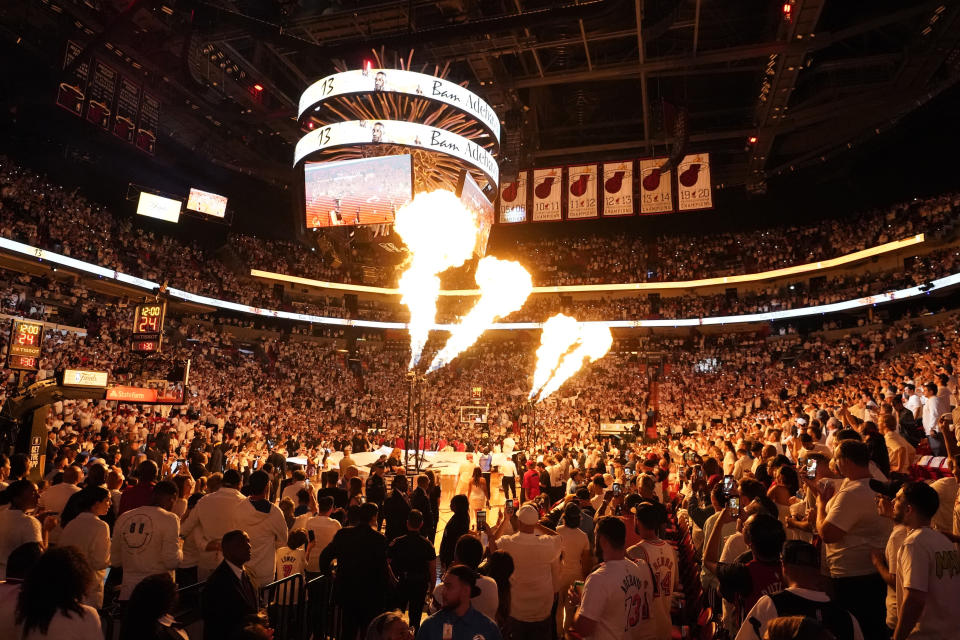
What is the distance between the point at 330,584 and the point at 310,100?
1082cm

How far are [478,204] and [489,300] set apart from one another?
28158 mm

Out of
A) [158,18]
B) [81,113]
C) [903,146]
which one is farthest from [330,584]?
[903,146]

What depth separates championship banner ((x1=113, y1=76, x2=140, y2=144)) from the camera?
21.5m

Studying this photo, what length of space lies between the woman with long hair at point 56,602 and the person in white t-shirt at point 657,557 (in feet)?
12.6

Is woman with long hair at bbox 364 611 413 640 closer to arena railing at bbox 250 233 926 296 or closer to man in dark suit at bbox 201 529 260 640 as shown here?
man in dark suit at bbox 201 529 260 640

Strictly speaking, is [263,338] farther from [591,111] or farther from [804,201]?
[804,201]

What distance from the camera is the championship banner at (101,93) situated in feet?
66.7

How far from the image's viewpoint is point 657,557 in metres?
5.15

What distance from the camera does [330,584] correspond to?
6.91 m

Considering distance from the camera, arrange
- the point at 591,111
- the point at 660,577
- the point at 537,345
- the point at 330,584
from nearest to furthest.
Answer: the point at 660,577 < the point at 330,584 < the point at 591,111 < the point at 537,345

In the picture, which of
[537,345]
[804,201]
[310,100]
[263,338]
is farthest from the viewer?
[537,345]

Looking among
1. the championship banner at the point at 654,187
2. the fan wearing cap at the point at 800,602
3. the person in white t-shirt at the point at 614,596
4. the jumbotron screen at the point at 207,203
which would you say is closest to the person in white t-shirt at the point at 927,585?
the fan wearing cap at the point at 800,602

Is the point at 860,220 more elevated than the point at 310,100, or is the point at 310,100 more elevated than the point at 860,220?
the point at 860,220

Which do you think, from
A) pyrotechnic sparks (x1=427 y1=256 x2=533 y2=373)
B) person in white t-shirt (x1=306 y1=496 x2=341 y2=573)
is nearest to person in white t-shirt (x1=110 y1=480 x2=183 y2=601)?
person in white t-shirt (x1=306 y1=496 x2=341 y2=573)
